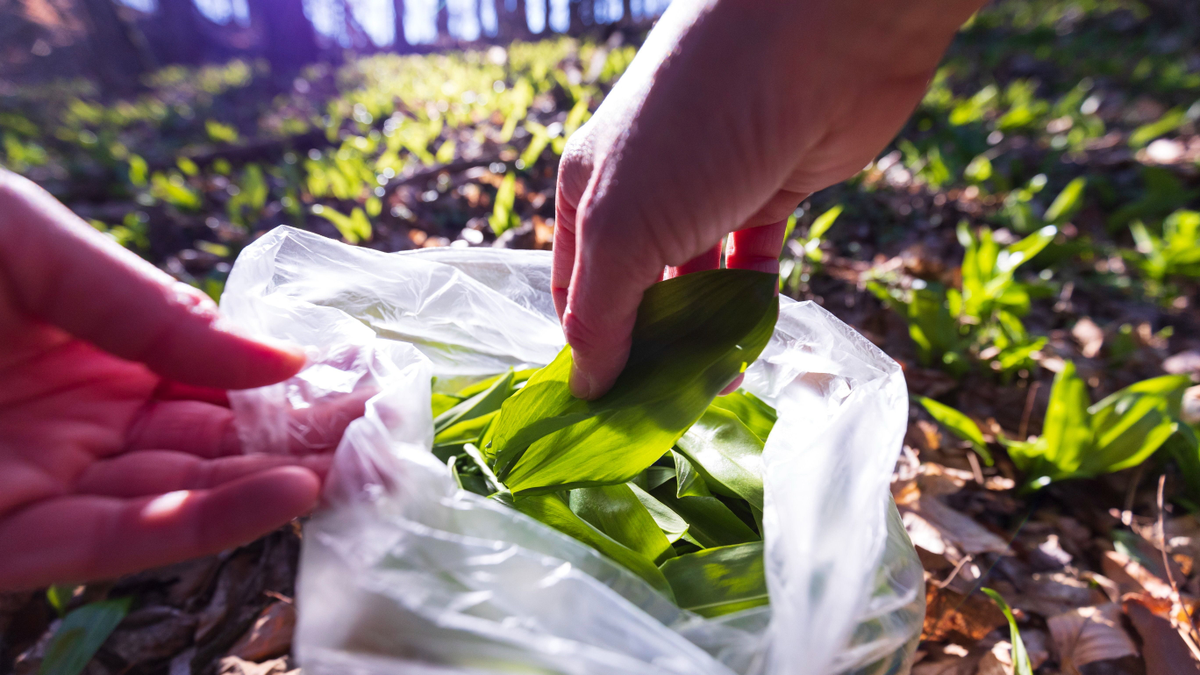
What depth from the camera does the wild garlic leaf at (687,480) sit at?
2.34ft

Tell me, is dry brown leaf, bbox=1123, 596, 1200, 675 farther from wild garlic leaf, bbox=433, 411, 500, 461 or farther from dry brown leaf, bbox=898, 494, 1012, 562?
wild garlic leaf, bbox=433, 411, 500, 461

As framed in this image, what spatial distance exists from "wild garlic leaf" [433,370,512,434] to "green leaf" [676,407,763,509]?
0.96ft

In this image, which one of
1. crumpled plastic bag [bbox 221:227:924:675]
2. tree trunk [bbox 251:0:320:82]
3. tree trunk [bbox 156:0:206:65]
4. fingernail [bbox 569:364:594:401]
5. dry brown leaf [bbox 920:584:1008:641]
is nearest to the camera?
crumpled plastic bag [bbox 221:227:924:675]

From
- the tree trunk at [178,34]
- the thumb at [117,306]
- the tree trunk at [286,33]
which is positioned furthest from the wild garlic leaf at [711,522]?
the tree trunk at [178,34]

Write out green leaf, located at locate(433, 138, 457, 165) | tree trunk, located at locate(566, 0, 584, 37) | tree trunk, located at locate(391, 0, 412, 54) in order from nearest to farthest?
green leaf, located at locate(433, 138, 457, 165), tree trunk, located at locate(566, 0, 584, 37), tree trunk, located at locate(391, 0, 412, 54)

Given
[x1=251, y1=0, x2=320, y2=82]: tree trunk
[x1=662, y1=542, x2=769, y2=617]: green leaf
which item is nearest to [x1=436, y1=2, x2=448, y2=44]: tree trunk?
[x1=251, y1=0, x2=320, y2=82]: tree trunk

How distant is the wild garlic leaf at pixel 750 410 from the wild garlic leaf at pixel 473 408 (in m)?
0.34

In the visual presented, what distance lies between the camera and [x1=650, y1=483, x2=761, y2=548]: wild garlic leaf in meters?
0.69

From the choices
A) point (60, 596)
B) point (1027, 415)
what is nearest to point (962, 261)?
point (1027, 415)

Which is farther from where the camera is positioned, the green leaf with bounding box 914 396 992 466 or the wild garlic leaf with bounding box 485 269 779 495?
the green leaf with bounding box 914 396 992 466

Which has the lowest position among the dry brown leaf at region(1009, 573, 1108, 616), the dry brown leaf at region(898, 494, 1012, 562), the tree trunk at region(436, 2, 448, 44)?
the dry brown leaf at region(1009, 573, 1108, 616)

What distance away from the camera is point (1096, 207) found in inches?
88.5

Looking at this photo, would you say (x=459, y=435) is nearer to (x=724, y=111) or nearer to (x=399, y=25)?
(x=724, y=111)

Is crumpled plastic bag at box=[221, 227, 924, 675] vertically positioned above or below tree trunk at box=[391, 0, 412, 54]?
below
